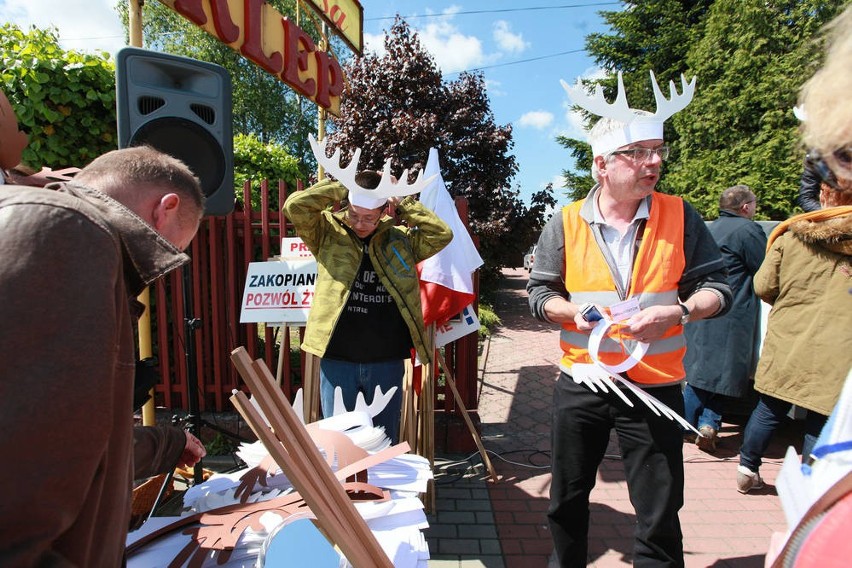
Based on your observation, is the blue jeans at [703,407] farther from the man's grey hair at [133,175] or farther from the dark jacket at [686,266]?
the man's grey hair at [133,175]

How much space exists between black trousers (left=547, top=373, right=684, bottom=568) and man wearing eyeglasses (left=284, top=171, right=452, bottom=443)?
980mm

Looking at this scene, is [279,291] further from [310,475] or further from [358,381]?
[310,475]

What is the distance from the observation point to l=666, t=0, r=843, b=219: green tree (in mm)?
8391

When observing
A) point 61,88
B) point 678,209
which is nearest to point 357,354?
point 678,209

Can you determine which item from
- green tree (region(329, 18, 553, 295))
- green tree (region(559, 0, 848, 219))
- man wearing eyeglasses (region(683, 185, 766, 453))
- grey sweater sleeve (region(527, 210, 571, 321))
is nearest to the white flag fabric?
grey sweater sleeve (region(527, 210, 571, 321))

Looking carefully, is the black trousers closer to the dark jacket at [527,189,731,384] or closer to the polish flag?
the dark jacket at [527,189,731,384]

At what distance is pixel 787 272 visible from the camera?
260cm

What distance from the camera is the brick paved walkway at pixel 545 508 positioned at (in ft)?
8.59

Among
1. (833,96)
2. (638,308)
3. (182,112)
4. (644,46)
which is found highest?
(644,46)

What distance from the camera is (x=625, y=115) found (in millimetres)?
1940

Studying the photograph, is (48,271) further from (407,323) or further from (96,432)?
(407,323)

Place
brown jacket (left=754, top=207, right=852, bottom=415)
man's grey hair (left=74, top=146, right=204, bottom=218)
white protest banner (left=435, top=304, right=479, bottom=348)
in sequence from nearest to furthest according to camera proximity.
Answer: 1. man's grey hair (left=74, top=146, right=204, bottom=218)
2. brown jacket (left=754, top=207, right=852, bottom=415)
3. white protest banner (left=435, top=304, right=479, bottom=348)

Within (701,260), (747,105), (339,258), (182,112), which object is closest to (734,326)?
(701,260)

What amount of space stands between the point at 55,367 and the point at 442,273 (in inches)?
106
